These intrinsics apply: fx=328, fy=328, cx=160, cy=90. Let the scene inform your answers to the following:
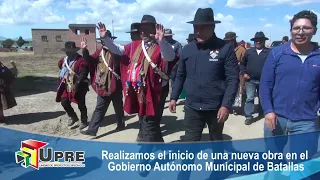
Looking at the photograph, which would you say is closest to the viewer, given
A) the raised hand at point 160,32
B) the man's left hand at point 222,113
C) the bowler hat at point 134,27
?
the man's left hand at point 222,113

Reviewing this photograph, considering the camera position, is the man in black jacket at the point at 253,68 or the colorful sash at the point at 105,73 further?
the man in black jacket at the point at 253,68

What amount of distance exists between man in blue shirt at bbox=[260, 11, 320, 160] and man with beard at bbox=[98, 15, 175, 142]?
1409 millimetres

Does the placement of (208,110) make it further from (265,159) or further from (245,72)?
(245,72)

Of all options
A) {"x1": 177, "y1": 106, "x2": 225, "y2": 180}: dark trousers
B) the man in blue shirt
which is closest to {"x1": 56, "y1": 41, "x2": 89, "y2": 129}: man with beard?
{"x1": 177, "y1": 106, "x2": 225, "y2": 180}: dark trousers

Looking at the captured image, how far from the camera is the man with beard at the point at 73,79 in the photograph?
6.07 m

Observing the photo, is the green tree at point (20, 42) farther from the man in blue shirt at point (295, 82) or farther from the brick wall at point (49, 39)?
the man in blue shirt at point (295, 82)

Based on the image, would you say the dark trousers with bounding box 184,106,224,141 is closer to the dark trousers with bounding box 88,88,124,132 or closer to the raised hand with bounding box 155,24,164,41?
the raised hand with bounding box 155,24,164,41

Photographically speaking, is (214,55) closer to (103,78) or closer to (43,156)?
(43,156)

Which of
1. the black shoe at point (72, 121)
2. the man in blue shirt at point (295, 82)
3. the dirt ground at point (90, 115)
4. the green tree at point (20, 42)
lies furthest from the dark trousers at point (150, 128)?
the green tree at point (20, 42)

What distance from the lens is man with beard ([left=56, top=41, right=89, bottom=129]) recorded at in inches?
239

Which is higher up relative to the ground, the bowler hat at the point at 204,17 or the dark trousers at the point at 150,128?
the bowler hat at the point at 204,17

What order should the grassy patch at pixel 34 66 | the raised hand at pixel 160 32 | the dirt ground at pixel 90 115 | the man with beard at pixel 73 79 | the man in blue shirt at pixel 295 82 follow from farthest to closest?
the grassy patch at pixel 34 66 → the man with beard at pixel 73 79 → the dirt ground at pixel 90 115 → the raised hand at pixel 160 32 → the man in blue shirt at pixel 295 82

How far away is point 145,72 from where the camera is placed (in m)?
4.04

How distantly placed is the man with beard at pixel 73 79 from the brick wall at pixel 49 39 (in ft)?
152
